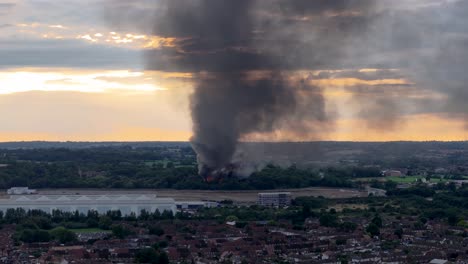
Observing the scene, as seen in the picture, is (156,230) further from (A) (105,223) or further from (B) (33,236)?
(A) (105,223)

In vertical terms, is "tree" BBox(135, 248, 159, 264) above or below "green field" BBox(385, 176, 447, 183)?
below

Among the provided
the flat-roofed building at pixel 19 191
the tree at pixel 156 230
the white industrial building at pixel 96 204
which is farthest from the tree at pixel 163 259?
the flat-roofed building at pixel 19 191

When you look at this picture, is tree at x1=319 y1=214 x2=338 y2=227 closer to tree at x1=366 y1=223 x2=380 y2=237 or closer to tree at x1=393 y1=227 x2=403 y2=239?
tree at x1=366 y1=223 x2=380 y2=237

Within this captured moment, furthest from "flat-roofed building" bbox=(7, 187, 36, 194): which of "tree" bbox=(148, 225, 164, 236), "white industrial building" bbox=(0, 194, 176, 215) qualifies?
"tree" bbox=(148, 225, 164, 236)

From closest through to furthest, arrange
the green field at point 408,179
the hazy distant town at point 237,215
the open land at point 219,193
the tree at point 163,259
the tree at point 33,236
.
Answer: the tree at point 163,259
the hazy distant town at point 237,215
the tree at point 33,236
the open land at point 219,193
the green field at point 408,179

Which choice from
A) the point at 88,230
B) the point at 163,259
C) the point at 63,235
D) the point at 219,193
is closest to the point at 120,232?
the point at 63,235

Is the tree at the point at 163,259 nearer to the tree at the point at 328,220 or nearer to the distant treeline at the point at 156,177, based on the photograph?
the tree at the point at 328,220

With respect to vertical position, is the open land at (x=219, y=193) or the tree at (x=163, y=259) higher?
the open land at (x=219, y=193)

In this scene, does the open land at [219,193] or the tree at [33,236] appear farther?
the open land at [219,193]
